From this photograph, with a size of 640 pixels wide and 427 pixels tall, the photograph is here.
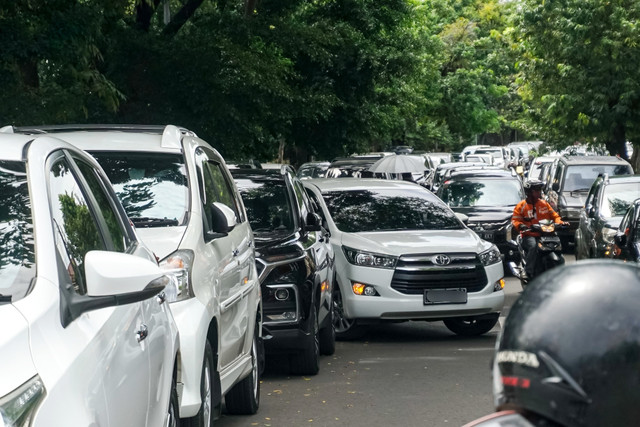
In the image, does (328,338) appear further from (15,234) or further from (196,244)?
(15,234)

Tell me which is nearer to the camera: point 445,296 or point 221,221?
point 221,221

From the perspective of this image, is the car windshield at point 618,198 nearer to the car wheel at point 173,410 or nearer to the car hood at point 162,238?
the car hood at point 162,238

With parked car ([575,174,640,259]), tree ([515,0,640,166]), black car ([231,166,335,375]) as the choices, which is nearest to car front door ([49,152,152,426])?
black car ([231,166,335,375])

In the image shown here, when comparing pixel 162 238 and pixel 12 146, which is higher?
pixel 12 146

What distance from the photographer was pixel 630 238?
1409 cm

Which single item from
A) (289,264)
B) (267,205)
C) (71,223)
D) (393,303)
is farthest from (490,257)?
(71,223)

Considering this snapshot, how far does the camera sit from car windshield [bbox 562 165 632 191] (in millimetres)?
26031

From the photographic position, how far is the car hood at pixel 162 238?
7.01 meters

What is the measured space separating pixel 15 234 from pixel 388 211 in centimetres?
1024

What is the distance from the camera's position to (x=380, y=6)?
1201 inches

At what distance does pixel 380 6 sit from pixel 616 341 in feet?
94.3

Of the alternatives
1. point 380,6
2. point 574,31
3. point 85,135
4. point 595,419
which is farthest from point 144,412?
point 574,31

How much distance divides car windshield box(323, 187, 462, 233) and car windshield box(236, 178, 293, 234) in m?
2.38

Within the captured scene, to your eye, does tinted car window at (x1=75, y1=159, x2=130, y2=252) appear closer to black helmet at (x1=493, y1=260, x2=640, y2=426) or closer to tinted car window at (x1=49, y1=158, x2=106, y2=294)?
tinted car window at (x1=49, y1=158, x2=106, y2=294)
